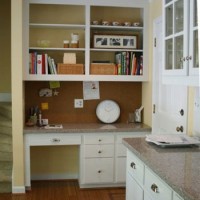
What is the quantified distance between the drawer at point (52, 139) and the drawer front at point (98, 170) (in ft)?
1.02

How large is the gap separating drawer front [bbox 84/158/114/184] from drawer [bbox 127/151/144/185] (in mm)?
1259

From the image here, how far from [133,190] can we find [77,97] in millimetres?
2035

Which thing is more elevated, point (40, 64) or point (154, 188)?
point (40, 64)

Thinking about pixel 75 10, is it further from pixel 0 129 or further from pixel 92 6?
pixel 0 129

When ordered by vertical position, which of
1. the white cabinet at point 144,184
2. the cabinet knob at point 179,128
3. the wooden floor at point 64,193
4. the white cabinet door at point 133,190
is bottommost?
the wooden floor at point 64,193

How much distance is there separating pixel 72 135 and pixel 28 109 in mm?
780

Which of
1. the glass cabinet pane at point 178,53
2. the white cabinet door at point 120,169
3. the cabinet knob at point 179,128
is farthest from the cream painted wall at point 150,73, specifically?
the glass cabinet pane at point 178,53

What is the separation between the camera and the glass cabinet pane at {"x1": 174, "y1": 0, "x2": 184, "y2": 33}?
2.57 metres

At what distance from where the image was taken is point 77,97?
4.48m

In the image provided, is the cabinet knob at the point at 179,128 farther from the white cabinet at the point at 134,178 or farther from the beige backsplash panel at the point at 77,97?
the beige backsplash panel at the point at 77,97

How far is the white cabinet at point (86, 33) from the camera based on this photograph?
4090mm

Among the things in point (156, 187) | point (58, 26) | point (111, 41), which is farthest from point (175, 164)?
point (58, 26)

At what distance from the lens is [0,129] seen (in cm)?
436

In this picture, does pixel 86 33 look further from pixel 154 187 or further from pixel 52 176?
pixel 154 187
